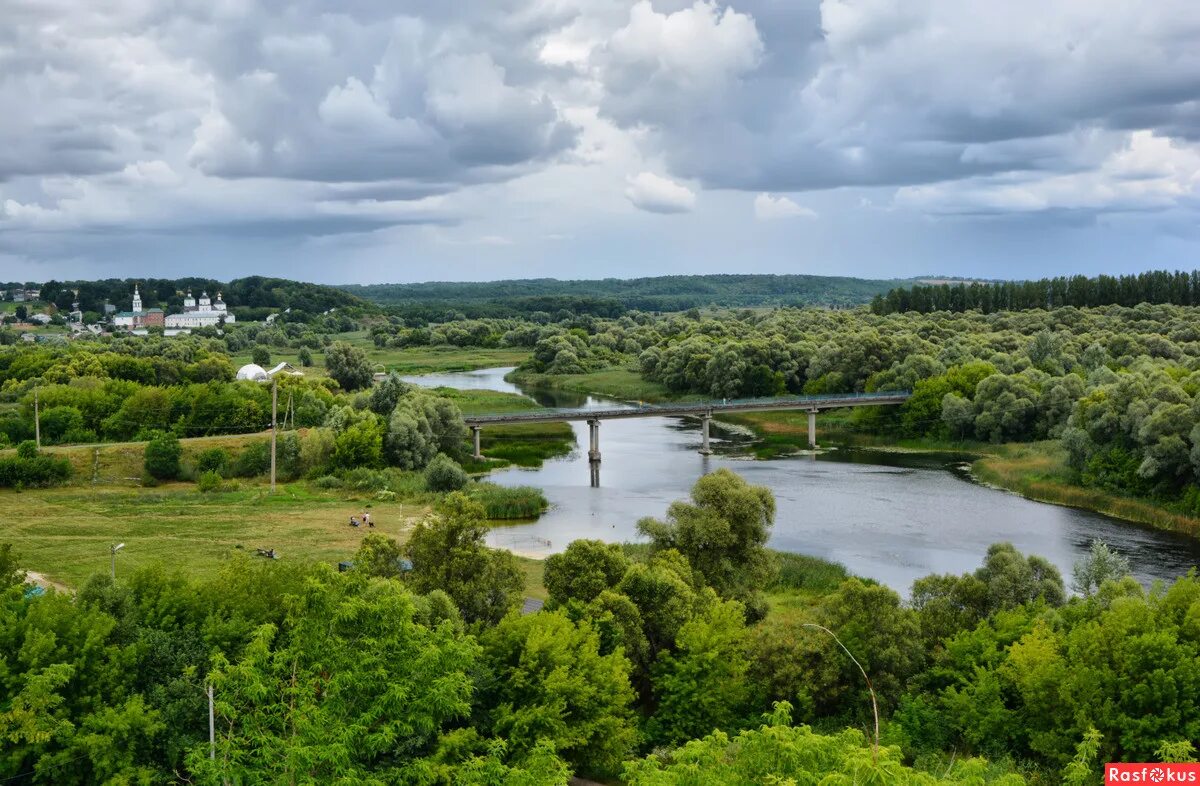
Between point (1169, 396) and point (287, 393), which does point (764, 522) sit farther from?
point (287, 393)

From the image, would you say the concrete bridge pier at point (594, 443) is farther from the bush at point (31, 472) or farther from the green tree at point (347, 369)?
the bush at point (31, 472)

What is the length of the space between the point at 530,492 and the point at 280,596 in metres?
39.6

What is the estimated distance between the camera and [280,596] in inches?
1134

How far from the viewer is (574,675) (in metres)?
27.9

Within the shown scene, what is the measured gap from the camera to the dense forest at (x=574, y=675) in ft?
71.7

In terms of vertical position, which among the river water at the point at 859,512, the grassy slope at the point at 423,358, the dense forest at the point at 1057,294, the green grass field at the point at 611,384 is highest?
the dense forest at the point at 1057,294

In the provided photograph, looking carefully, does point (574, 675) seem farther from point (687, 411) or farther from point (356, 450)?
point (687, 411)

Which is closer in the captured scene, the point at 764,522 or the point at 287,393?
the point at 764,522

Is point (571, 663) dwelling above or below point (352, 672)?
below

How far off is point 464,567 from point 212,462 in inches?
1836

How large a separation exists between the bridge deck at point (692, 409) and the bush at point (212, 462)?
67.5 ft

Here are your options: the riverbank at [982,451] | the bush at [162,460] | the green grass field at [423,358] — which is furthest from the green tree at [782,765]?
the green grass field at [423,358]

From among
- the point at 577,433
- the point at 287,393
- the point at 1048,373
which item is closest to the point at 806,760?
the point at 287,393

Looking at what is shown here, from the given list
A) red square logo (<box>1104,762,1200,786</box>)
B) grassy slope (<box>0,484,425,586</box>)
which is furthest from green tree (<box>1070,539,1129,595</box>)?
grassy slope (<box>0,484,425,586</box>)
